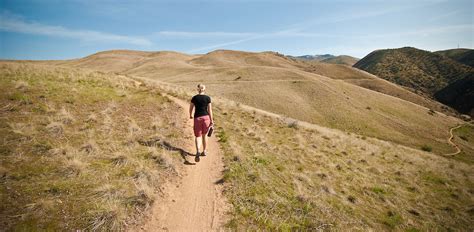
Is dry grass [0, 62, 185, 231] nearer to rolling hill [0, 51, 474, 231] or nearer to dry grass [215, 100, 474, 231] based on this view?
rolling hill [0, 51, 474, 231]

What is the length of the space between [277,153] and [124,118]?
9.21 m

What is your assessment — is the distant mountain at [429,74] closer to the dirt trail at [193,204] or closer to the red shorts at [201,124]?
the red shorts at [201,124]

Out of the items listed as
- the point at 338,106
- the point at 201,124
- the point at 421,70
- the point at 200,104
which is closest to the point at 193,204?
the point at 201,124

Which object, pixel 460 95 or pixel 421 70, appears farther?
pixel 421 70

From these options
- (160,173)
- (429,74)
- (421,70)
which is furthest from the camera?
(421,70)

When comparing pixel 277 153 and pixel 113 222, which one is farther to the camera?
pixel 277 153

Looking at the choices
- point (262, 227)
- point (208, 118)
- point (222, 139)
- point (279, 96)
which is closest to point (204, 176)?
point (208, 118)

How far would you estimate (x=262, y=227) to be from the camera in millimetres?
6547

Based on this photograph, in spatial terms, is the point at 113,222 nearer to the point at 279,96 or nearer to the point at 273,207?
the point at 273,207

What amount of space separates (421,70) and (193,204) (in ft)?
591

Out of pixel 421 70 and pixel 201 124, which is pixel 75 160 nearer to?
pixel 201 124

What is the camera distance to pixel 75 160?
25.2 ft

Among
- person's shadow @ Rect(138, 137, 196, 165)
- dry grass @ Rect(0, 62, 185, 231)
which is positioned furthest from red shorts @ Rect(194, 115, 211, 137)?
dry grass @ Rect(0, 62, 185, 231)

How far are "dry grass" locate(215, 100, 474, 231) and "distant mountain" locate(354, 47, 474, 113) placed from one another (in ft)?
363
